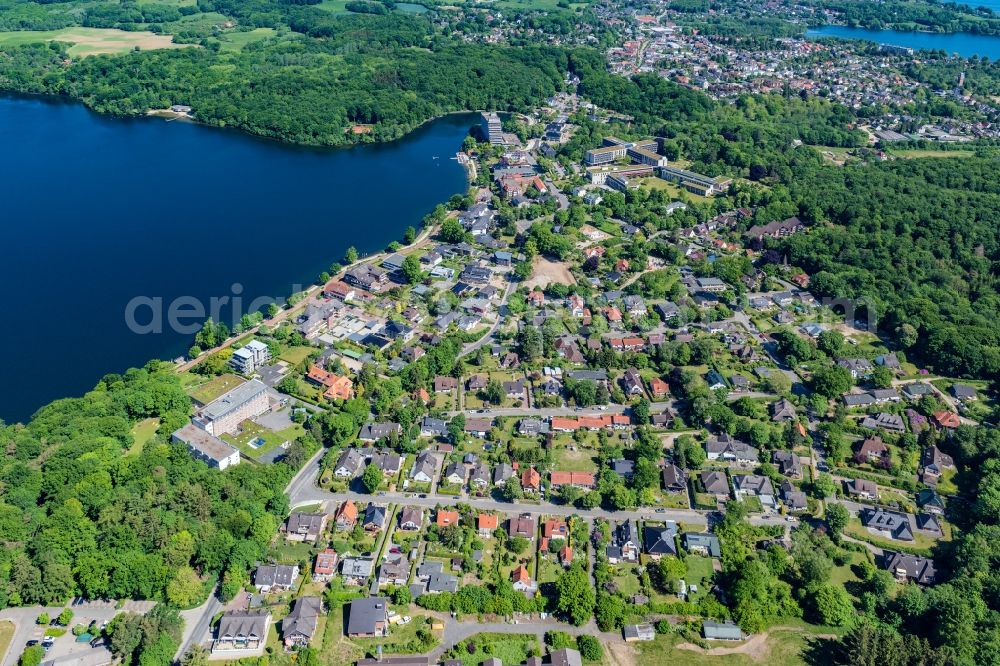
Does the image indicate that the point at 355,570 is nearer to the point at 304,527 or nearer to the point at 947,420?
the point at 304,527

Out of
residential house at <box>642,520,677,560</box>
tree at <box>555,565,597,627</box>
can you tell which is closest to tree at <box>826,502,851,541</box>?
residential house at <box>642,520,677,560</box>

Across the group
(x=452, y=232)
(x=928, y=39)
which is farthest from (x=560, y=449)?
(x=928, y=39)

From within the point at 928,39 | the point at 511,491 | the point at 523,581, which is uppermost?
the point at 928,39

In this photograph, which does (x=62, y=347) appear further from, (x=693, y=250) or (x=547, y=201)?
(x=693, y=250)

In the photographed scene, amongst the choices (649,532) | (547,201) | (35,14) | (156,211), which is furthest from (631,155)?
(35,14)

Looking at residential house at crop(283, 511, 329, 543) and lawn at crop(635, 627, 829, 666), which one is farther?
residential house at crop(283, 511, 329, 543)

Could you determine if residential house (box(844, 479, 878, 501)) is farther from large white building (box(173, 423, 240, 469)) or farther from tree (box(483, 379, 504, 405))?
large white building (box(173, 423, 240, 469))
